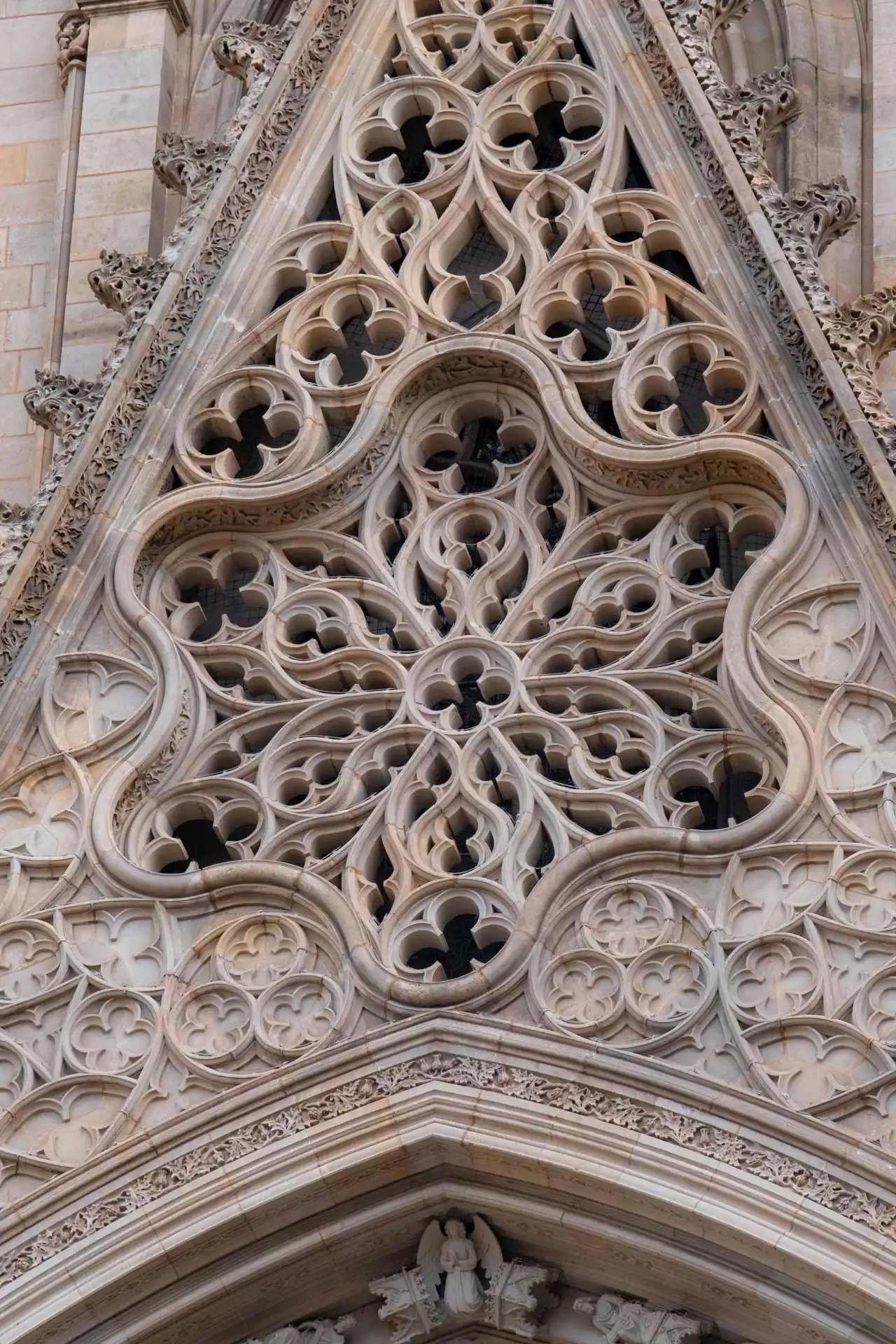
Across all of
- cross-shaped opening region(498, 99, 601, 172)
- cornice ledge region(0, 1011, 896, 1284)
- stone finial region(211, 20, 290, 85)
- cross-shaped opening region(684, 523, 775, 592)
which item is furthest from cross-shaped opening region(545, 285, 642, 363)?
cornice ledge region(0, 1011, 896, 1284)

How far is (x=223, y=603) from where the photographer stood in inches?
653

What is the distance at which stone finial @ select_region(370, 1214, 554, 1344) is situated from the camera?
549 inches

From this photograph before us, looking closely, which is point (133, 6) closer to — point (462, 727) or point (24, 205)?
point (24, 205)

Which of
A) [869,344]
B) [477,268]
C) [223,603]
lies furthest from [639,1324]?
[477,268]

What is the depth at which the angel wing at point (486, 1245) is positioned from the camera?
14.1m

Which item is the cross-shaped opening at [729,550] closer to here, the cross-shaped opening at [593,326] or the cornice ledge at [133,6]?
the cross-shaped opening at [593,326]

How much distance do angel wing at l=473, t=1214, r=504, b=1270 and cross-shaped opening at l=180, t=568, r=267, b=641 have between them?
3.21 meters

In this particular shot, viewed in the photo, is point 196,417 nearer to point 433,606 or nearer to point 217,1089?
point 433,606

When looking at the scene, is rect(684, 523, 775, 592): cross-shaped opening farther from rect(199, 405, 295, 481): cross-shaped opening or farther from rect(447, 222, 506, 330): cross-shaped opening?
rect(199, 405, 295, 481): cross-shaped opening

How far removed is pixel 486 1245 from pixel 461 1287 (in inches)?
8.9

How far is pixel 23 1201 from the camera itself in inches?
543

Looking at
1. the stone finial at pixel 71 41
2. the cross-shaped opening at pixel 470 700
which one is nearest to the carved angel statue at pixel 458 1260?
the cross-shaped opening at pixel 470 700

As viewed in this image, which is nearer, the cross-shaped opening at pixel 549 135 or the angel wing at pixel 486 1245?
the angel wing at pixel 486 1245

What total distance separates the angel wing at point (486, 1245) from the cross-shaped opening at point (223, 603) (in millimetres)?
3212
